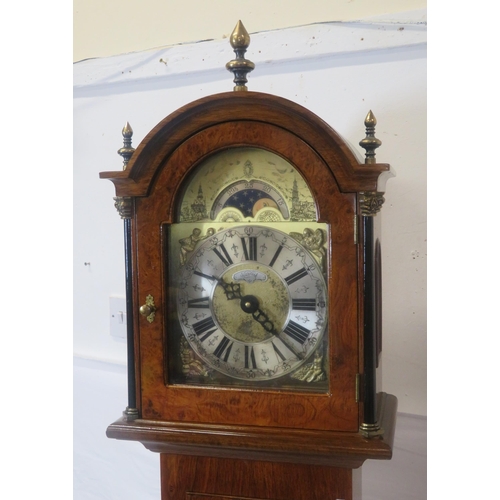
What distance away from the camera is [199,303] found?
0.98 metres

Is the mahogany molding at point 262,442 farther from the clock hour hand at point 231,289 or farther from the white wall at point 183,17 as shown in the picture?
the white wall at point 183,17

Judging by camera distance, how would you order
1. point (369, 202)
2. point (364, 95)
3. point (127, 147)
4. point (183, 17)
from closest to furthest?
point (369, 202)
point (127, 147)
point (364, 95)
point (183, 17)

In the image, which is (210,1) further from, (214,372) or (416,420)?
(416,420)

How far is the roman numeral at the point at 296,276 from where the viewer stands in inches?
36.8

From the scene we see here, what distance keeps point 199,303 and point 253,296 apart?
0.32ft

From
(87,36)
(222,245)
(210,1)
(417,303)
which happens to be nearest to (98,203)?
(87,36)

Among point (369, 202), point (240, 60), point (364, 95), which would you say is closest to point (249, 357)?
point (369, 202)

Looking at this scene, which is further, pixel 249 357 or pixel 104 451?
pixel 104 451

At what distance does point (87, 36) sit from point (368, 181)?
1.01 m

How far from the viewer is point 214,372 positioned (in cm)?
98

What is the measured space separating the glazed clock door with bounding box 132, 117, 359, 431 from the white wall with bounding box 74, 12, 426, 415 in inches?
14.6

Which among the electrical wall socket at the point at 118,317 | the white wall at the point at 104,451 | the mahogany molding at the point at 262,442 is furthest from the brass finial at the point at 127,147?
the white wall at the point at 104,451

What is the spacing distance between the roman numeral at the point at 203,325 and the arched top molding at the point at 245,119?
0.23 m

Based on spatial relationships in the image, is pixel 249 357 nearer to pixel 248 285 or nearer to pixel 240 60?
pixel 248 285
